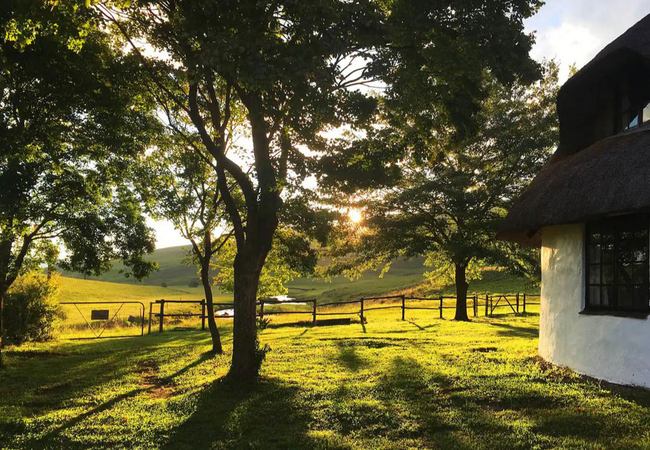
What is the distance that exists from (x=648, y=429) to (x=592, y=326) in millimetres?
3412

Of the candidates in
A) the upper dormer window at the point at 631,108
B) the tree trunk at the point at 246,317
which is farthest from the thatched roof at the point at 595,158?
the tree trunk at the point at 246,317

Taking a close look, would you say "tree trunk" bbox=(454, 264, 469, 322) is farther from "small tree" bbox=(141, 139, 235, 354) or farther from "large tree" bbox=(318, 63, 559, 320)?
"small tree" bbox=(141, 139, 235, 354)

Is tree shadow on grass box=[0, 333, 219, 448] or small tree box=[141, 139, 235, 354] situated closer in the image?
tree shadow on grass box=[0, 333, 219, 448]

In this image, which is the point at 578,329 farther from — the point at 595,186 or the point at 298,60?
the point at 298,60

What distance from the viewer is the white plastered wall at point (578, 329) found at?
7.93 m

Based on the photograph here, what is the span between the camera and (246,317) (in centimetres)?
948

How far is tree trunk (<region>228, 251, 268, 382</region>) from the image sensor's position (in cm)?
939

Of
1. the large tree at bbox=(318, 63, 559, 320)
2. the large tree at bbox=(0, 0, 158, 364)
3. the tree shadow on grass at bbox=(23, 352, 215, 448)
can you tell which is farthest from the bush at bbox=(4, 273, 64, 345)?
the large tree at bbox=(318, 63, 559, 320)

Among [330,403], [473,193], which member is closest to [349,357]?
[330,403]

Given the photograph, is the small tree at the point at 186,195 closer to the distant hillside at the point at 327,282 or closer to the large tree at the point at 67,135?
the large tree at the point at 67,135

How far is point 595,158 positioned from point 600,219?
1.37 m

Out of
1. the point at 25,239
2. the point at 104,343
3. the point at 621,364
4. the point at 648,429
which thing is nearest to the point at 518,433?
the point at 648,429

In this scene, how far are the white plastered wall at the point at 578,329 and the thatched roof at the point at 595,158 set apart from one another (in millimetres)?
856

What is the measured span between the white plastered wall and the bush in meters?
18.3
